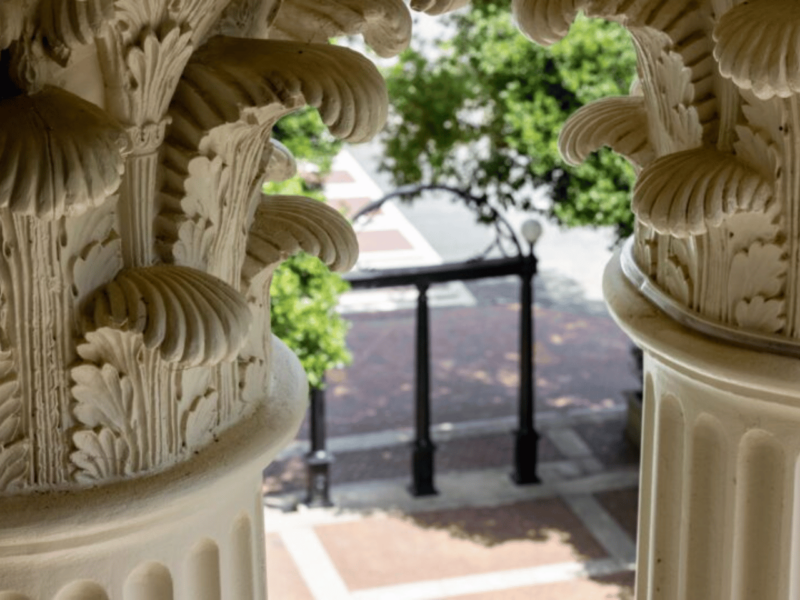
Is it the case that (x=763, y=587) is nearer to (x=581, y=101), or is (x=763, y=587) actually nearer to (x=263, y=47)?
(x=263, y=47)

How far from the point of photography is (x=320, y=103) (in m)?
2.11

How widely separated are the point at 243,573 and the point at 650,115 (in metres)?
1.18


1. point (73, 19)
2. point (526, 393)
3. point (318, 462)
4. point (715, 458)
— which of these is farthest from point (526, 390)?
point (73, 19)

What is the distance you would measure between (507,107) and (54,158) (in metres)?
8.72

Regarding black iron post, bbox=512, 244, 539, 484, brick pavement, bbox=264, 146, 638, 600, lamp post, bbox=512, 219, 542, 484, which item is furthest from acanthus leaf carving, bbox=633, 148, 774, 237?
black iron post, bbox=512, 244, 539, 484

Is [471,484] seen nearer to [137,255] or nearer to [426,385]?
[426,385]

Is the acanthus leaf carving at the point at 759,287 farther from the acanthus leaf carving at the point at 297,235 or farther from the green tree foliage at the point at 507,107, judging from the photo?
the green tree foliage at the point at 507,107

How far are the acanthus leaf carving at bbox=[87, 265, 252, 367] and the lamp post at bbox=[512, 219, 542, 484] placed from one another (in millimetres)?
8448

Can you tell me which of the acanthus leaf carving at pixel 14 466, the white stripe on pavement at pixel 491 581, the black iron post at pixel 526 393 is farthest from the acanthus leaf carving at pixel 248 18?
the black iron post at pixel 526 393

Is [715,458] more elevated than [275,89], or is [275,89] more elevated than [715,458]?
[275,89]

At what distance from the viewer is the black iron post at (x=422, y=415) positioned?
10.4 meters

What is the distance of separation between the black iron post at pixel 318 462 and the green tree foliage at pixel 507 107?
1944 mm

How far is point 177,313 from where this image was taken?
2074 mm

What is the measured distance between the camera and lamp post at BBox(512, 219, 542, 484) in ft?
35.3
